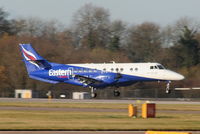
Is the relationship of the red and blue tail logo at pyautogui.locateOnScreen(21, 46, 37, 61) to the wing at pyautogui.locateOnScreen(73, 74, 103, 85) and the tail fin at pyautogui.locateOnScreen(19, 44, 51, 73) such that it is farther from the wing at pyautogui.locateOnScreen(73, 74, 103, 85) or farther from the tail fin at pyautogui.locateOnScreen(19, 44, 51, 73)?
the wing at pyautogui.locateOnScreen(73, 74, 103, 85)

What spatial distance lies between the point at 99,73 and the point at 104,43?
60.8 meters

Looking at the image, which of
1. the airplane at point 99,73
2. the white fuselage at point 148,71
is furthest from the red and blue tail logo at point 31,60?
the white fuselage at point 148,71

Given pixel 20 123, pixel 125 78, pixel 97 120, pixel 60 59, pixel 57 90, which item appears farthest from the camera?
pixel 60 59

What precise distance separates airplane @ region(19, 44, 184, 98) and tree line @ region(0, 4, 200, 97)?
1767cm

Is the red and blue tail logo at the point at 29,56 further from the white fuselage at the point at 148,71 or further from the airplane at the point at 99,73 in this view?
the white fuselage at the point at 148,71

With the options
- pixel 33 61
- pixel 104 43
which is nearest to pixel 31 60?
pixel 33 61

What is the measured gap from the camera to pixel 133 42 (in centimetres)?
12356

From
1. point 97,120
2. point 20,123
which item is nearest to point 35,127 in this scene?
point 20,123

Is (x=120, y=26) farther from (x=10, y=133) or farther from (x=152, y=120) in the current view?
(x=10, y=133)

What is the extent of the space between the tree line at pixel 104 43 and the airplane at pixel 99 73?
17.7 metres

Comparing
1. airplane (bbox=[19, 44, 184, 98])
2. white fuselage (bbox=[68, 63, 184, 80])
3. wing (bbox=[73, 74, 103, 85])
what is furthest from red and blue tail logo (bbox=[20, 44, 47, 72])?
white fuselage (bbox=[68, 63, 184, 80])

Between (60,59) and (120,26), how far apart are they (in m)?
41.1

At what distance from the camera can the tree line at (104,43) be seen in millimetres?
91688

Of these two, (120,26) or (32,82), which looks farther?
(120,26)
